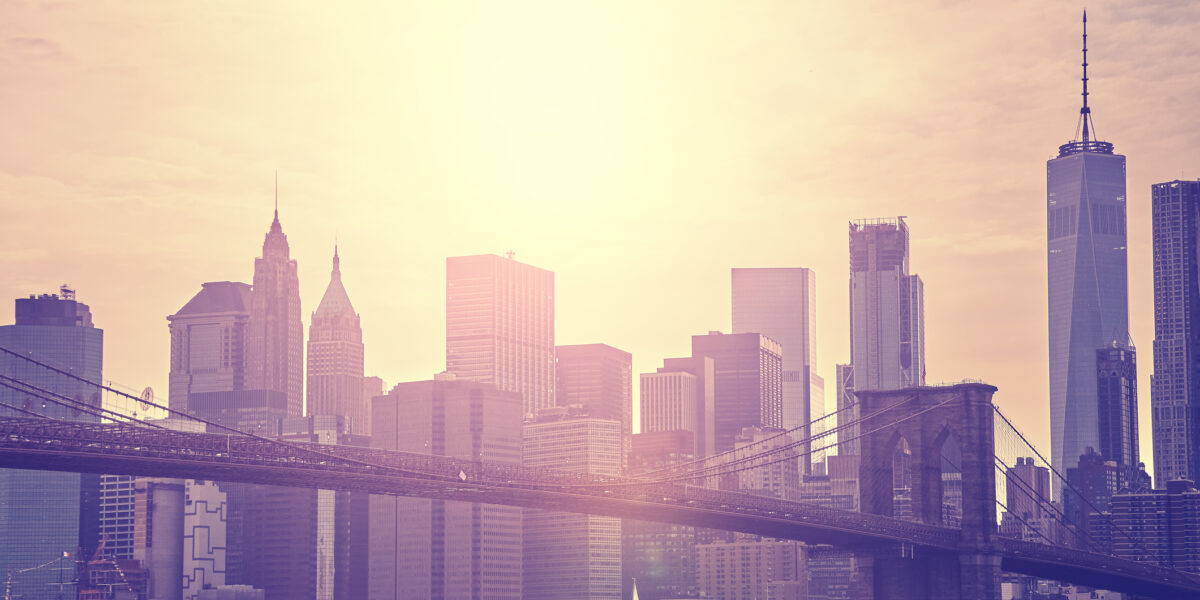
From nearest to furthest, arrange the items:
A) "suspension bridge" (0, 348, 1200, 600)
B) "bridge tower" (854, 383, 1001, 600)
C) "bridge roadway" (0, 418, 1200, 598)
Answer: "bridge roadway" (0, 418, 1200, 598)
"suspension bridge" (0, 348, 1200, 600)
"bridge tower" (854, 383, 1001, 600)

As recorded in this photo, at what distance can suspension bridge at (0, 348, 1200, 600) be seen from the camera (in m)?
88.3

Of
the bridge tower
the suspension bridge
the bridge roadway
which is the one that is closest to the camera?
the bridge roadway

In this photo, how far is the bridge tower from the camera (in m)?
111

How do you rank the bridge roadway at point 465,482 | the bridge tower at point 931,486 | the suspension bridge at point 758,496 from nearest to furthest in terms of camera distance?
the bridge roadway at point 465,482, the suspension bridge at point 758,496, the bridge tower at point 931,486

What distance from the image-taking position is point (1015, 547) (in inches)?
4579

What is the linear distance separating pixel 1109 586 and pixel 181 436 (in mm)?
63582

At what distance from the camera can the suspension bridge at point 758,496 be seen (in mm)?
88312

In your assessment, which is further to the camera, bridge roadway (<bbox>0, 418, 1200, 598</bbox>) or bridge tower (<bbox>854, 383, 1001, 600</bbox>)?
bridge tower (<bbox>854, 383, 1001, 600</bbox>)

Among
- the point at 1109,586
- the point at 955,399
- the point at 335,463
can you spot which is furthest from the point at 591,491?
the point at 1109,586

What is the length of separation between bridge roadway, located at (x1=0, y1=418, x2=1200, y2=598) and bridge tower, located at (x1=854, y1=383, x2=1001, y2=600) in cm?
92

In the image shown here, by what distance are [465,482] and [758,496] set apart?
22.4m

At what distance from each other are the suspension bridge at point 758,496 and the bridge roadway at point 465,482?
85mm

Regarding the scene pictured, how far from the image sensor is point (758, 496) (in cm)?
11500

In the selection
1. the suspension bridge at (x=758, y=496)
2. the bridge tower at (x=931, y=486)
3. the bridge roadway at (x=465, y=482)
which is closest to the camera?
the bridge roadway at (x=465, y=482)
